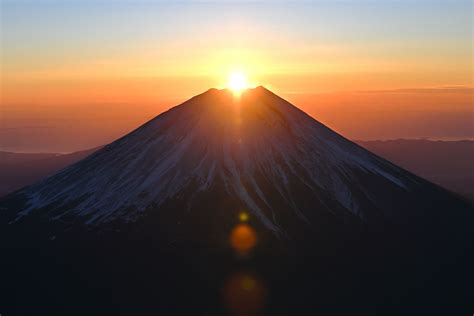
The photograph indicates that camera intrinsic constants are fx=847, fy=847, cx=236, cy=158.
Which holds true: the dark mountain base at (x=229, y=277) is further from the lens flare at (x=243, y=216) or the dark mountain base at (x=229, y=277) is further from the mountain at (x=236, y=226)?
the lens flare at (x=243, y=216)

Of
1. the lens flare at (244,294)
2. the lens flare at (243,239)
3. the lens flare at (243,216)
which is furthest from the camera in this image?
the lens flare at (243,216)

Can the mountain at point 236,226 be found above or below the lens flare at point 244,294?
above

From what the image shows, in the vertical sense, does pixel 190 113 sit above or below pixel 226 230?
above

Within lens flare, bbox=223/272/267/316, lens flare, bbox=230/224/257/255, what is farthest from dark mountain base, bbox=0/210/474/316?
lens flare, bbox=230/224/257/255

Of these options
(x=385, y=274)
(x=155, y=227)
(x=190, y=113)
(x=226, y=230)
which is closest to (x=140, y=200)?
(x=155, y=227)

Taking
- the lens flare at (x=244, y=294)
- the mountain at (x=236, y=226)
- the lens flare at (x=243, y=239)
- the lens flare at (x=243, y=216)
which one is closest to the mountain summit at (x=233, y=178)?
the mountain at (x=236, y=226)

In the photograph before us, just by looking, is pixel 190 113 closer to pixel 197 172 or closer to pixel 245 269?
pixel 197 172

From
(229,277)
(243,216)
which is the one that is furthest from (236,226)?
(229,277)

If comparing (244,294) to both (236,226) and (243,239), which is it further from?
(236,226)
